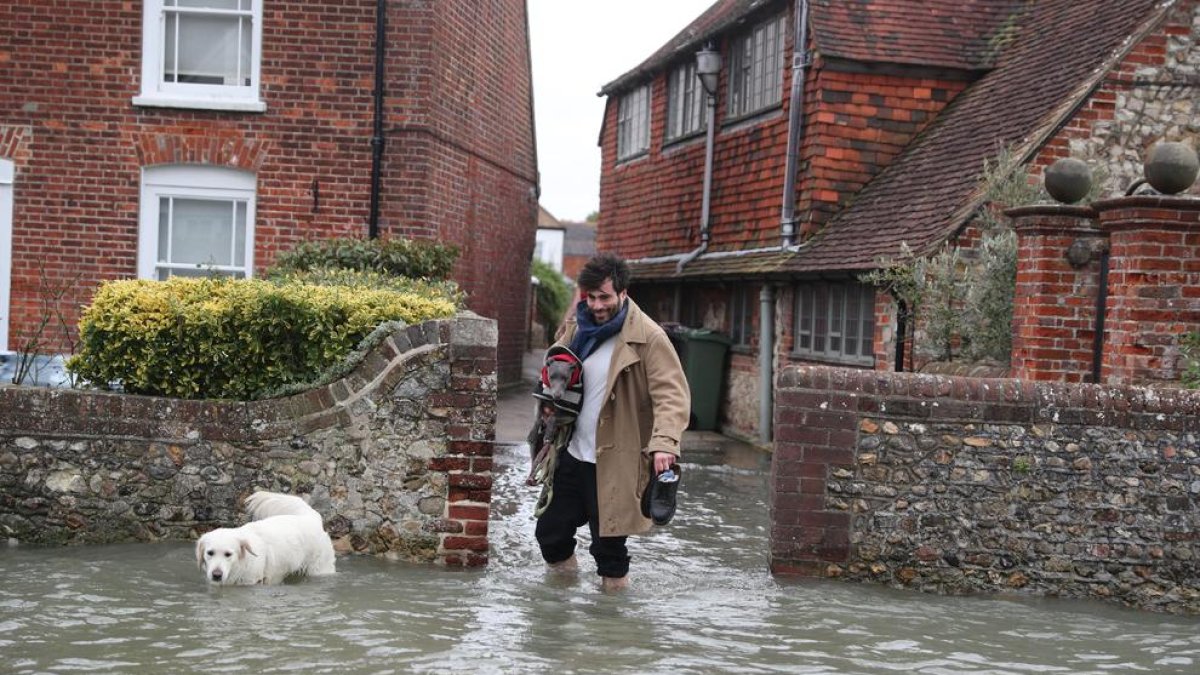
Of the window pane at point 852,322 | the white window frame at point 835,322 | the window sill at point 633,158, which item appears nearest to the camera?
the white window frame at point 835,322

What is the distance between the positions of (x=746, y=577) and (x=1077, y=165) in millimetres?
4267

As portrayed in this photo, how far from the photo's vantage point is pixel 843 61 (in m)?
16.6

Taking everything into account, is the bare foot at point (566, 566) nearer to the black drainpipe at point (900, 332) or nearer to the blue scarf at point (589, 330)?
the blue scarf at point (589, 330)

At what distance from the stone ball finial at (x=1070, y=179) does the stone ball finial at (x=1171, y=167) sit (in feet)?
2.04

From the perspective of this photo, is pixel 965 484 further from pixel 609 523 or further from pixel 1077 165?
pixel 1077 165

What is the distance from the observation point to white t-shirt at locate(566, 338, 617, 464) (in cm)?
744

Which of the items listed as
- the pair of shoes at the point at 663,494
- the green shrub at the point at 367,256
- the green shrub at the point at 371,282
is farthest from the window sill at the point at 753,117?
the pair of shoes at the point at 663,494

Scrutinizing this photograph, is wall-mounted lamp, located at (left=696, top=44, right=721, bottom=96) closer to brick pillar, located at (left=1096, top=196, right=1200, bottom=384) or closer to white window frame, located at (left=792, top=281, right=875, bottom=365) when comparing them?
white window frame, located at (left=792, top=281, right=875, bottom=365)

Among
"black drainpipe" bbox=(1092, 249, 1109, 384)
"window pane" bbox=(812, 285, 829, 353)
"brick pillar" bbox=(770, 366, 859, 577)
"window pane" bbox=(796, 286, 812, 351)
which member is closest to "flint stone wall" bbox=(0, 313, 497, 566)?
"brick pillar" bbox=(770, 366, 859, 577)

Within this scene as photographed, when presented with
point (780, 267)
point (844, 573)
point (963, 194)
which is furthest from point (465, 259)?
point (844, 573)

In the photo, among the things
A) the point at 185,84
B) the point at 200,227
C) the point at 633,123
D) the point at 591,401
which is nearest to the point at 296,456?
the point at 591,401

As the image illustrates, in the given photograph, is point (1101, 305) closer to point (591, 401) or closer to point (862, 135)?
point (591, 401)

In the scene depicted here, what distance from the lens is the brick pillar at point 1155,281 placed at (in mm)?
9672

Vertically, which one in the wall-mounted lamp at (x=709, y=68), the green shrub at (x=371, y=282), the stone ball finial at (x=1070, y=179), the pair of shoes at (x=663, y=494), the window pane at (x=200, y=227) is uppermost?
the wall-mounted lamp at (x=709, y=68)
